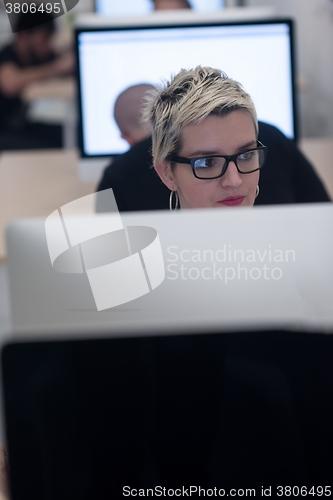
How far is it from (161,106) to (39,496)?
49cm

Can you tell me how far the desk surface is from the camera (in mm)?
1726

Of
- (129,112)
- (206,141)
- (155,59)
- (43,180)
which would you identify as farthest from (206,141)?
(43,180)

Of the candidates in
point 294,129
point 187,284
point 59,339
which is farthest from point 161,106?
point 294,129

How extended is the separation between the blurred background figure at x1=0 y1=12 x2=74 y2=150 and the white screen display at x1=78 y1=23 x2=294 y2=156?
7.99 feet

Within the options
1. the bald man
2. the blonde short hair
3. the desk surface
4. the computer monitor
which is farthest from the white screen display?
the computer monitor

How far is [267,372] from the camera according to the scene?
1.63ft

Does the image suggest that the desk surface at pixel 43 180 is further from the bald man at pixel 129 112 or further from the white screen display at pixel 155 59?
the bald man at pixel 129 112

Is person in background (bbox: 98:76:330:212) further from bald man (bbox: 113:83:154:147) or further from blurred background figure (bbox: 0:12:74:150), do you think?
blurred background figure (bbox: 0:12:74:150)

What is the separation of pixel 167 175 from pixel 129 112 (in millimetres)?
533

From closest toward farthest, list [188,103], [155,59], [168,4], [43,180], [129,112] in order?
[188,103]
[129,112]
[155,59]
[43,180]
[168,4]

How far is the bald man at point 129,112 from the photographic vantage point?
1013 millimetres

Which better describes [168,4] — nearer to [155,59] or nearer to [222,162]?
[155,59]

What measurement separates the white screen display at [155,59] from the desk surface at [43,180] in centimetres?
22

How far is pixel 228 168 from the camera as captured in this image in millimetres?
740
